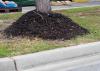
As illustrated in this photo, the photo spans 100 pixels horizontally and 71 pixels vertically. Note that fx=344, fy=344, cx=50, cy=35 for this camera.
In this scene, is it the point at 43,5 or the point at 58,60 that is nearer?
the point at 58,60

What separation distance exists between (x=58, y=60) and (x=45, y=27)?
4.92 feet

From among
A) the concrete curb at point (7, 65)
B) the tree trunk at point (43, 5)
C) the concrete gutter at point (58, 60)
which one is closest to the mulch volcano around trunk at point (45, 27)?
the tree trunk at point (43, 5)

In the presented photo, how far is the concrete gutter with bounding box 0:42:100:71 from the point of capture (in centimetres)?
572

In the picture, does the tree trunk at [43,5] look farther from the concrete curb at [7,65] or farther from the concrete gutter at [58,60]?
the concrete curb at [7,65]

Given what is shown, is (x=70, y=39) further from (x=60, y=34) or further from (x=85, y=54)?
(x=85, y=54)

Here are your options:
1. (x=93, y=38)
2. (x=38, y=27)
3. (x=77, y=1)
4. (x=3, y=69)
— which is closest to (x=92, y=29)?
(x=93, y=38)

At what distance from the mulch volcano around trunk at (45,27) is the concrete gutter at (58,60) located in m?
0.84

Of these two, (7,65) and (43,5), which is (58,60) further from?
(43,5)

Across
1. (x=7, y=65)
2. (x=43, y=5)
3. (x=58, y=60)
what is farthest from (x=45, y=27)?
(x=7, y=65)

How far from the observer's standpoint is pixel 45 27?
24.4ft

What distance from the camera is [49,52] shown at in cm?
614

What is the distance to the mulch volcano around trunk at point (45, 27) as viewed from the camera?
23.9 feet

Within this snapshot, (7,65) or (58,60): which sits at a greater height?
(7,65)

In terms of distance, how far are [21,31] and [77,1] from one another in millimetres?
12640
